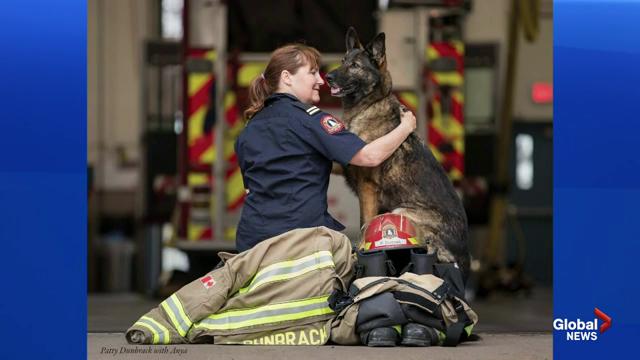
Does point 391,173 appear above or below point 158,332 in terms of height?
above

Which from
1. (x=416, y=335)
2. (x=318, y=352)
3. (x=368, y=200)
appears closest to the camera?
(x=318, y=352)

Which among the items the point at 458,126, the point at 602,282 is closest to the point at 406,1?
the point at 458,126

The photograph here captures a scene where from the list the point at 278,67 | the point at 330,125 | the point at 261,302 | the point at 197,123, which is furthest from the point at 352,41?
the point at 197,123

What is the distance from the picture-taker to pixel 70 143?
3029mm

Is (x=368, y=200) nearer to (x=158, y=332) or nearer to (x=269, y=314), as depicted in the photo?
(x=269, y=314)

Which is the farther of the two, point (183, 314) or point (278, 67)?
point (278, 67)

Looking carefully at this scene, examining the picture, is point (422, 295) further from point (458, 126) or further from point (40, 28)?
point (458, 126)

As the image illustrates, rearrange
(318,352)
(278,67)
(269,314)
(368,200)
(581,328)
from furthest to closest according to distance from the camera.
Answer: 1. (368,200)
2. (278,67)
3. (269,314)
4. (318,352)
5. (581,328)

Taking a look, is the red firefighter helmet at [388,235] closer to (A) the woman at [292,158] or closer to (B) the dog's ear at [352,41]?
(A) the woman at [292,158]

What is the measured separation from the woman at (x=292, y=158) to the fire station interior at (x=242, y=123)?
62.0 inches

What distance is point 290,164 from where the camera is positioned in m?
3.96

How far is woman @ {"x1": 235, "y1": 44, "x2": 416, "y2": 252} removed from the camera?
12.9 ft

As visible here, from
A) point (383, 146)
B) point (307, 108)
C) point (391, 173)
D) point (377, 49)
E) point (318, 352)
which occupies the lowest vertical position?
point (318, 352)

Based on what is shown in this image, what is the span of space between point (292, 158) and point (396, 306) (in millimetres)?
717
